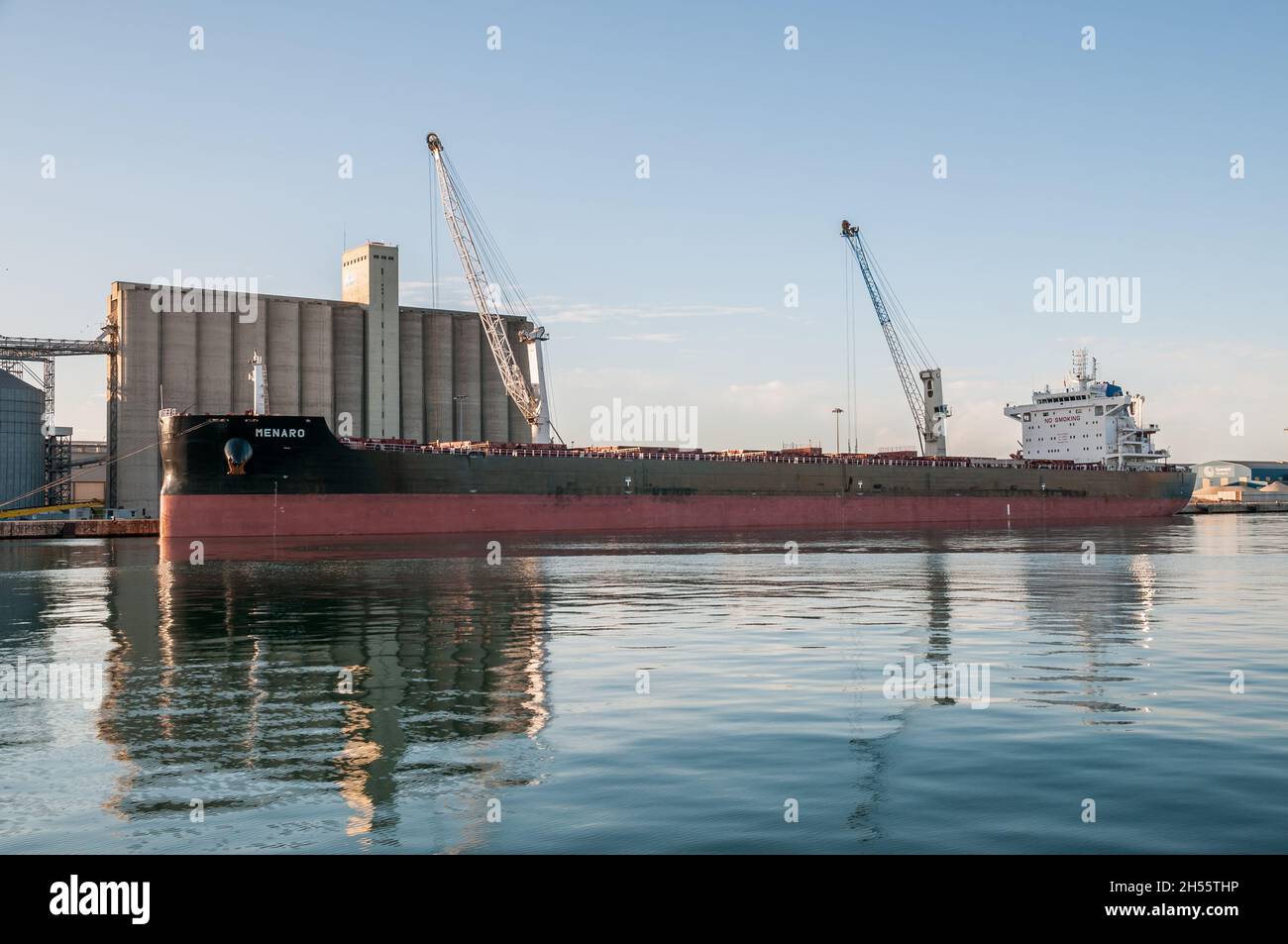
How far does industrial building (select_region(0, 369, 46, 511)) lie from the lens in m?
109

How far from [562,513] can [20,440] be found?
234ft

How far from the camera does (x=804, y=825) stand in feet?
29.0

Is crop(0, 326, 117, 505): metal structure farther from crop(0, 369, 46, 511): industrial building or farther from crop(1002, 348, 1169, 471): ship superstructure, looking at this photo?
crop(1002, 348, 1169, 471): ship superstructure

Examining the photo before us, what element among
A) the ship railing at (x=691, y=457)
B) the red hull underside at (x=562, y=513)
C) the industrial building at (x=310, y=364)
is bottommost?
the red hull underside at (x=562, y=513)

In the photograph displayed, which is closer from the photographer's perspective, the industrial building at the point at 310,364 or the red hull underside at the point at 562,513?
the red hull underside at the point at 562,513

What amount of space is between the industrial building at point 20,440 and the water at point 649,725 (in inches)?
3695

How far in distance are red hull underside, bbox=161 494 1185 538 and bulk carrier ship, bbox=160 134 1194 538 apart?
10 cm

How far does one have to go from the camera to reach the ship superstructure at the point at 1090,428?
112 metres

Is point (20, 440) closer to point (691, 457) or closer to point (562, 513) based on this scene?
point (562, 513)

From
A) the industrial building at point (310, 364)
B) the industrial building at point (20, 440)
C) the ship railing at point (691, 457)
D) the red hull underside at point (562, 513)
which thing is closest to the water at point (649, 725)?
the red hull underside at point (562, 513)

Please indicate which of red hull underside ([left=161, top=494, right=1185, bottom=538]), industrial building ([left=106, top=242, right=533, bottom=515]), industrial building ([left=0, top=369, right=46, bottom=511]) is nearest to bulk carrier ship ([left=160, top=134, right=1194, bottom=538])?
red hull underside ([left=161, top=494, right=1185, bottom=538])

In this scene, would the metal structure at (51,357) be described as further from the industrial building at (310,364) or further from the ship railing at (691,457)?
the ship railing at (691,457)

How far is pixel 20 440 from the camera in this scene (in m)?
111
